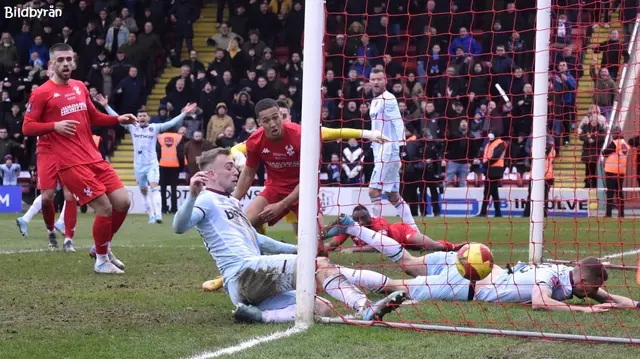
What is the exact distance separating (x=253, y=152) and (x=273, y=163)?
0.85ft

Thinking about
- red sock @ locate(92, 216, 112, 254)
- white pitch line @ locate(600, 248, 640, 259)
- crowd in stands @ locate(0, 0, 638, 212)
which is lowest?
white pitch line @ locate(600, 248, 640, 259)

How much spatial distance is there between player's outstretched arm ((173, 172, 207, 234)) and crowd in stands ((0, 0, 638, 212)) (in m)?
13.8

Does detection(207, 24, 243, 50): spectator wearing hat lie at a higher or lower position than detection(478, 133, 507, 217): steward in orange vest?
higher

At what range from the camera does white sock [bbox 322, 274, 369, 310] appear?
7469 millimetres

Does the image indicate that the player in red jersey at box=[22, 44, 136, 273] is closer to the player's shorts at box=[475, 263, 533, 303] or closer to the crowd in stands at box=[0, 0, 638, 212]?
the player's shorts at box=[475, 263, 533, 303]

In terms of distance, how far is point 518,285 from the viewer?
26.9ft

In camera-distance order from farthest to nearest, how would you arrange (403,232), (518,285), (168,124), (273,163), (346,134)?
(168,124)
(403,232)
(273,163)
(346,134)
(518,285)

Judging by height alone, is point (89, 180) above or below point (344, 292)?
above

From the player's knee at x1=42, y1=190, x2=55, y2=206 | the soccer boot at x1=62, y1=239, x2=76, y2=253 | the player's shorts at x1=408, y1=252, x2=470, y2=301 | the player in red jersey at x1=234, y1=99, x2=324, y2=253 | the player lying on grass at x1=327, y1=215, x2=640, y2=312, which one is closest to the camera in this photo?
the player lying on grass at x1=327, y1=215, x2=640, y2=312

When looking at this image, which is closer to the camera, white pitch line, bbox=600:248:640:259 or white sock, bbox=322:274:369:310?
white sock, bbox=322:274:369:310

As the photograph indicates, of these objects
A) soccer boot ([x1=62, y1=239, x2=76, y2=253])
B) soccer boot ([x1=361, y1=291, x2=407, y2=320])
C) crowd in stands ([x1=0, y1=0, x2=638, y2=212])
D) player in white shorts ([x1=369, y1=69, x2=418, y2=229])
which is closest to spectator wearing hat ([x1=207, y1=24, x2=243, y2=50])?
crowd in stands ([x1=0, y1=0, x2=638, y2=212])

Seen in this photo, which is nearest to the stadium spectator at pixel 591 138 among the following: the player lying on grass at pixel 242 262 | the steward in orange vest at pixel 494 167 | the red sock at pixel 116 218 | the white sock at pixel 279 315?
the steward in orange vest at pixel 494 167

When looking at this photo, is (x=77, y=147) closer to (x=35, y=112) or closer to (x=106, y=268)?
(x=35, y=112)

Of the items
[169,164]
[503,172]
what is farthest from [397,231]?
[169,164]
